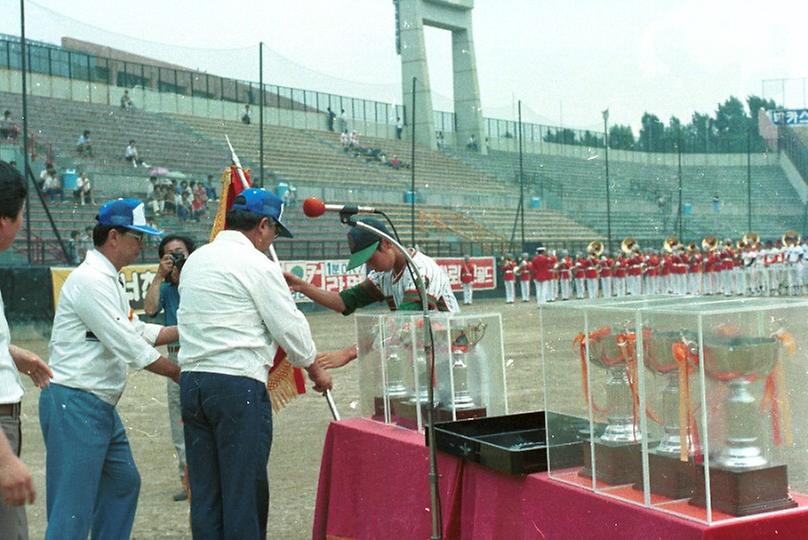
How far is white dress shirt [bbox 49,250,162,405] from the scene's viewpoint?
4008 millimetres

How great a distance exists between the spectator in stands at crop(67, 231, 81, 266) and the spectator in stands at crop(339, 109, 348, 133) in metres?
20.0

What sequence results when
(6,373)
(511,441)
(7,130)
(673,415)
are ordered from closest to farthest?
(673,415) → (6,373) → (511,441) → (7,130)

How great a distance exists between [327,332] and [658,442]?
1614 centimetres

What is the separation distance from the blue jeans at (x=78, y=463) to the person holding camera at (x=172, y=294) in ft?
5.86

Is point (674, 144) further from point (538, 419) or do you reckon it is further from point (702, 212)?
point (538, 419)

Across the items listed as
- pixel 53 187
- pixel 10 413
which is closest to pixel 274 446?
pixel 10 413

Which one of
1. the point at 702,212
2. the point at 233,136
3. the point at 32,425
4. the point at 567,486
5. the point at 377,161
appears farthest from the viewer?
the point at 702,212

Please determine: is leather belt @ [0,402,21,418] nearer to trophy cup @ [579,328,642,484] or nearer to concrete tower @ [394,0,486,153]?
trophy cup @ [579,328,642,484]

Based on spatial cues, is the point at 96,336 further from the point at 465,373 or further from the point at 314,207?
the point at 465,373

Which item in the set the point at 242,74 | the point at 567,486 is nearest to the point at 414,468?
the point at 567,486

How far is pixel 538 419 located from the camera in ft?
13.5

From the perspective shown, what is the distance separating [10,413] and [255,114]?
107ft

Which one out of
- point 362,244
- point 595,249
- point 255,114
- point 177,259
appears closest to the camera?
point 362,244

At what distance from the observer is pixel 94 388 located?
4062 millimetres
